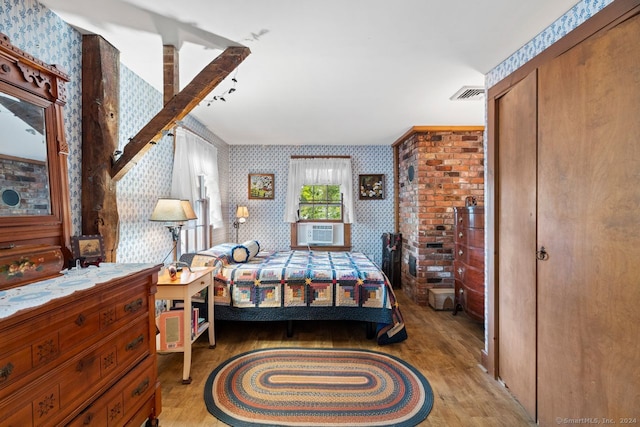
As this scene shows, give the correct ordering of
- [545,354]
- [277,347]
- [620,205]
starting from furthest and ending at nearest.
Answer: [277,347] → [545,354] → [620,205]

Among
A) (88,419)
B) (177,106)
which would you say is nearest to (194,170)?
(177,106)

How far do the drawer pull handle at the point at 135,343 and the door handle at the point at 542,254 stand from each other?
2.30 metres

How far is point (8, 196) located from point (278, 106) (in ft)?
7.40

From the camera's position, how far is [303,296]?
2682 millimetres

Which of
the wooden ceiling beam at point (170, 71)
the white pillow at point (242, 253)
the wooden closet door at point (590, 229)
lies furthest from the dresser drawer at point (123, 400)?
the wooden closet door at point (590, 229)

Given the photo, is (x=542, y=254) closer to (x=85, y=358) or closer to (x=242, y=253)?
(x=85, y=358)

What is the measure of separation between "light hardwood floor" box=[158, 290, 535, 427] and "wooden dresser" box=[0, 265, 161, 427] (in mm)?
359

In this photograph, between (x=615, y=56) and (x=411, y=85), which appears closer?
(x=615, y=56)

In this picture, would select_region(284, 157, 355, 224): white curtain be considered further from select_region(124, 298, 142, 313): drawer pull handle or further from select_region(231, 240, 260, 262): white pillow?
select_region(124, 298, 142, 313): drawer pull handle

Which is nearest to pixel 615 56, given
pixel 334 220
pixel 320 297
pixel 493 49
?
pixel 493 49

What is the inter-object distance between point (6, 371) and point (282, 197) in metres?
4.16

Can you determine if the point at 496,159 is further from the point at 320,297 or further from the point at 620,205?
the point at 320,297

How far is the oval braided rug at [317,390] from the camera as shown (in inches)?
66.3

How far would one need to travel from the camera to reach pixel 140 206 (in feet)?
7.61
